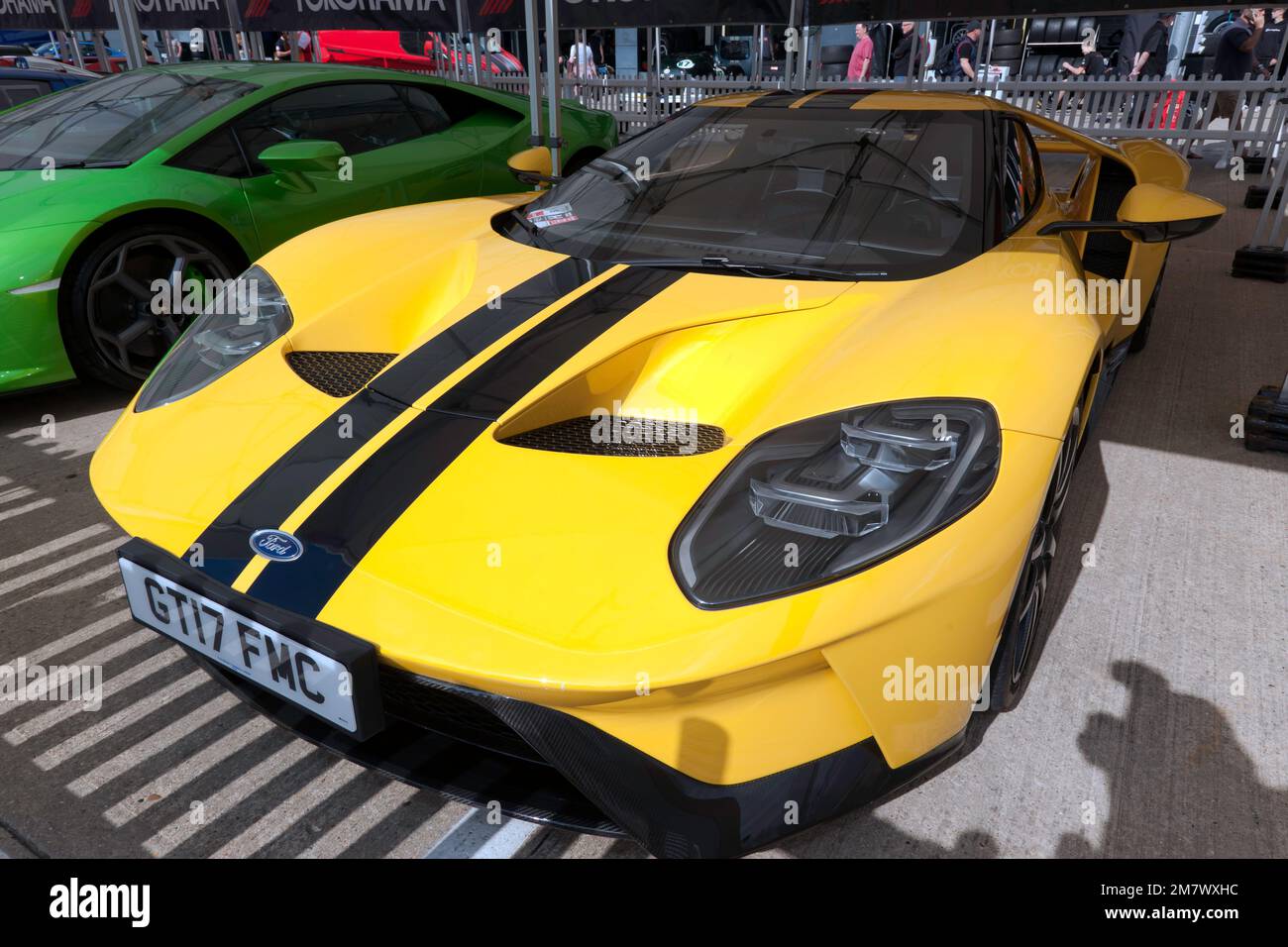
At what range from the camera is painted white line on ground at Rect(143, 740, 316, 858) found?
136cm

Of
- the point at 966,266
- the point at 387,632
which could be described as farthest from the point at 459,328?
the point at 966,266

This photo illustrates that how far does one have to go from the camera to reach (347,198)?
3537 millimetres

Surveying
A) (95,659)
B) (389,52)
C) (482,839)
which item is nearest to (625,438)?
(482,839)

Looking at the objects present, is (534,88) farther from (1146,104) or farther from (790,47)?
(1146,104)

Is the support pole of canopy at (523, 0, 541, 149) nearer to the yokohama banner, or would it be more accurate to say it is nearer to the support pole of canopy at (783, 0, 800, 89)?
the support pole of canopy at (783, 0, 800, 89)

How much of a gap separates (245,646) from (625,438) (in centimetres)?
65

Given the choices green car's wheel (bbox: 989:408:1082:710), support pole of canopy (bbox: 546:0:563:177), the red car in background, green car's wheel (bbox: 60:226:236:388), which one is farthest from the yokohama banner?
green car's wheel (bbox: 989:408:1082:710)

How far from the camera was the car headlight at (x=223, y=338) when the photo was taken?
5.57 ft

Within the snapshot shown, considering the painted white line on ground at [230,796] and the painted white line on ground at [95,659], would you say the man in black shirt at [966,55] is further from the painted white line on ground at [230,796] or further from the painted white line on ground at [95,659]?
the painted white line on ground at [230,796]

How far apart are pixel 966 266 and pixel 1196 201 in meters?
0.80

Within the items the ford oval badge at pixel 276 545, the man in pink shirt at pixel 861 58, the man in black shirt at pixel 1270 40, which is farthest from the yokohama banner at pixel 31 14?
the man in black shirt at pixel 1270 40

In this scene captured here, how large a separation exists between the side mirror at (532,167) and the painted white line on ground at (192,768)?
1805mm

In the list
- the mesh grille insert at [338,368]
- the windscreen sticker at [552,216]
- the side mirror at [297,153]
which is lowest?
the mesh grille insert at [338,368]

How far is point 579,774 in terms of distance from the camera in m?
1.11
